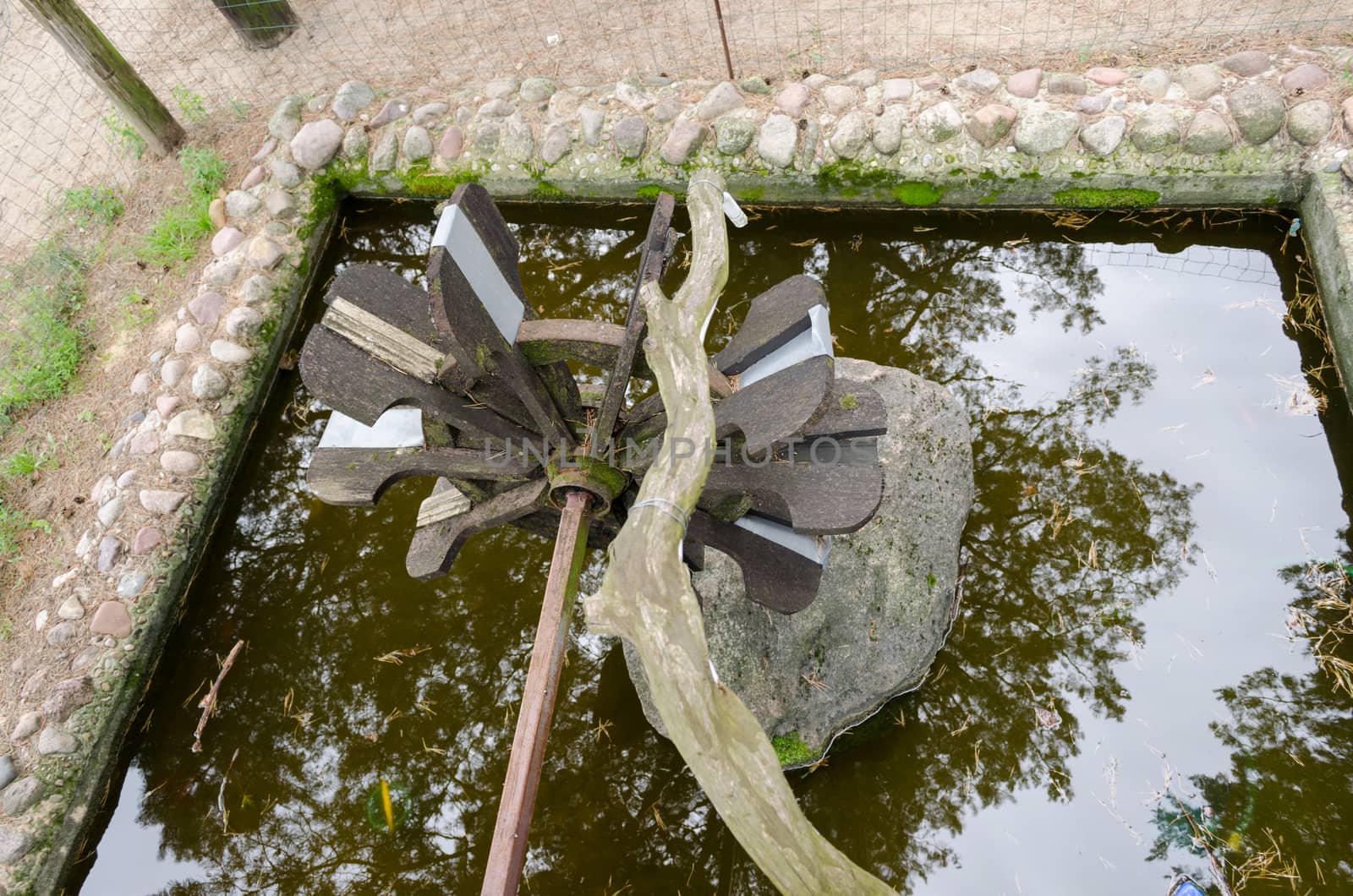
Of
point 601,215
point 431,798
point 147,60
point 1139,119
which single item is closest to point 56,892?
point 431,798

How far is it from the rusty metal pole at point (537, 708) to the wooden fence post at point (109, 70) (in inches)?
182

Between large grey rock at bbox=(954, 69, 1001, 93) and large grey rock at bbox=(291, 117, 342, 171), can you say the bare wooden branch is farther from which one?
large grey rock at bbox=(291, 117, 342, 171)

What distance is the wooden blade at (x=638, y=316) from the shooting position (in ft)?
7.77

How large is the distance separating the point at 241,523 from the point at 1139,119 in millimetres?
5247

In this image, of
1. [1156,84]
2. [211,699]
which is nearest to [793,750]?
[211,699]

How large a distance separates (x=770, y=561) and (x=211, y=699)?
2.89m

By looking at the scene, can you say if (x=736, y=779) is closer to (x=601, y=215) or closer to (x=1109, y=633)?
(x=1109, y=633)

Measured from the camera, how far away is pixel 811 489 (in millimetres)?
Result: 2441

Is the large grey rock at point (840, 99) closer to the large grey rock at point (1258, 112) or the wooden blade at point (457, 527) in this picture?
the large grey rock at point (1258, 112)

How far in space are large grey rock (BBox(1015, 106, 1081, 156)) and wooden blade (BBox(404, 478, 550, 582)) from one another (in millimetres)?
3328

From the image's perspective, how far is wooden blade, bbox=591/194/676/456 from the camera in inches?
93.2

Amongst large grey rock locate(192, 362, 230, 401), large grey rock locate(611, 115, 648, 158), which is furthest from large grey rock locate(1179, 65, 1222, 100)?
large grey rock locate(192, 362, 230, 401)

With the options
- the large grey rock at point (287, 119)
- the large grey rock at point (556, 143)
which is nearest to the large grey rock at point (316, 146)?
the large grey rock at point (287, 119)

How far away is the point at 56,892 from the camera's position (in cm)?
355
